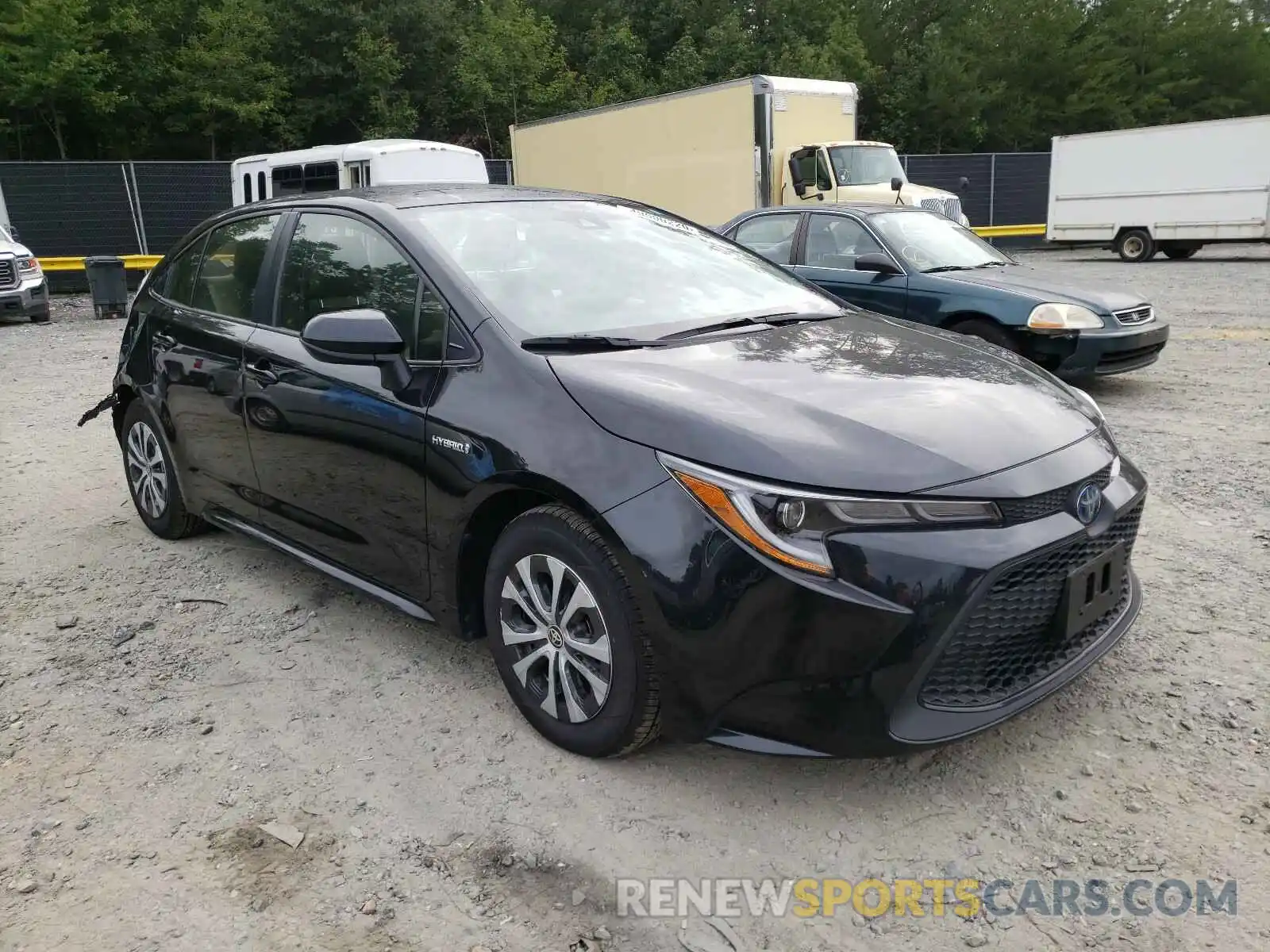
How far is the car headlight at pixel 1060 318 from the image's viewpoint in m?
6.97

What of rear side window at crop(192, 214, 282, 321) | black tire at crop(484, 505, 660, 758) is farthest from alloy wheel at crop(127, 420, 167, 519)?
black tire at crop(484, 505, 660, 758)

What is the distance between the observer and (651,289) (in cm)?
344

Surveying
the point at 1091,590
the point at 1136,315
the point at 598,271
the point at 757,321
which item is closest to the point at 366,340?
the point at 598,271

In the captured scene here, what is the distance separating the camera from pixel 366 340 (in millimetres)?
3020

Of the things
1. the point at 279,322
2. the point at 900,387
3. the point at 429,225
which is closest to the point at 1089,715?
the point at 900,387

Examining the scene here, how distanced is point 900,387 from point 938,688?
86cm

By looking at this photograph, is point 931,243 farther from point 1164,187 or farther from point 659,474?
point 1164,187

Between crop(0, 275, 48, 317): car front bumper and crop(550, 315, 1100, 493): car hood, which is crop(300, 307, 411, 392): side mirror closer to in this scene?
crop(550, 315, 1100, 493): car hood

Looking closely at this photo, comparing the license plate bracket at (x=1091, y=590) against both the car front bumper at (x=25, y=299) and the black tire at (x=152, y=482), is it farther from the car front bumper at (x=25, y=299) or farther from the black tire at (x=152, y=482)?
the car front bumper at (x=25, y=299)

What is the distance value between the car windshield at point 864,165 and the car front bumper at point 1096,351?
311 inches

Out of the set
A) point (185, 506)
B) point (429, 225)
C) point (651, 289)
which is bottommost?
point (185, 506)

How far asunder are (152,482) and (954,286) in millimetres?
5596

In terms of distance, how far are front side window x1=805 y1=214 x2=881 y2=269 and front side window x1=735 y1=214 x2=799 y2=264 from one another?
190 mm

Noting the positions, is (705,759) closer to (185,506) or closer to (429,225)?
(429,225)
